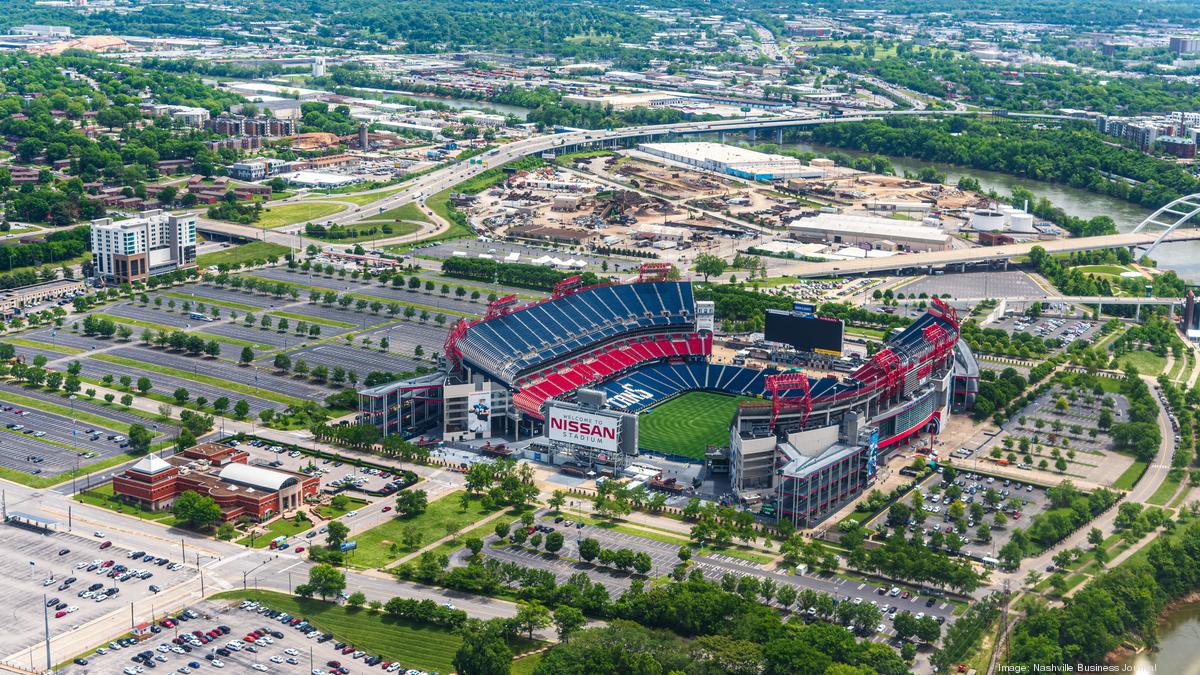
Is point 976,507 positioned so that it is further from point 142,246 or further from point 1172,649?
point 142,246

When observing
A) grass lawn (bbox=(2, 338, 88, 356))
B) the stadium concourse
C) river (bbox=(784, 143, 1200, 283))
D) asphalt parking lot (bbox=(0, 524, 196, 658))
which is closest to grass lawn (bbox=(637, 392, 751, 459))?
the stadium concourse

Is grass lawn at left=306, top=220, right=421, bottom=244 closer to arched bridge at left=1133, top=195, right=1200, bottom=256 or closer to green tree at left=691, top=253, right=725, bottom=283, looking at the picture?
green tree at left=691, top=253, right=725, bottom=283

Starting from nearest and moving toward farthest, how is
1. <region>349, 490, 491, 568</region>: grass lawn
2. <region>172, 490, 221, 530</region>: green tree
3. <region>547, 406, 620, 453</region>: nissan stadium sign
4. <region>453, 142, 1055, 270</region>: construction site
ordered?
1. <region>349, 490, 491, 568</region>: grass lawn
2. <region>172, 490, 221, 530</region>: green tree
3. <region>547, 406, 620, 453</region>: nissan stadium sign
4. <region>453, 142, 1055, 270</region>: construction site

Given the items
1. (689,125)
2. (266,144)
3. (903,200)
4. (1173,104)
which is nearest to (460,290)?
(903,200)

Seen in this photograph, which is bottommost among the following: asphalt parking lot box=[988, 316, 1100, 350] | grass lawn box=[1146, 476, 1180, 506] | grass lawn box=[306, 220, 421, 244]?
grass lawn box=[306, 220, 421, 244]

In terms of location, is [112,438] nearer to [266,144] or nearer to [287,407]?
[287,407]

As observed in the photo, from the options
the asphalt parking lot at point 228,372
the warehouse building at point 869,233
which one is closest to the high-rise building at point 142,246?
the asphalt parking lot at point 228,372

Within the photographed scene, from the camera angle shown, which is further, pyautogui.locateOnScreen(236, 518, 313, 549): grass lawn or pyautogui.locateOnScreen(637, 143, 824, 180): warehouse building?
pyautogui.locateOnScreen(637, 143, 824, 180): warehouse building
